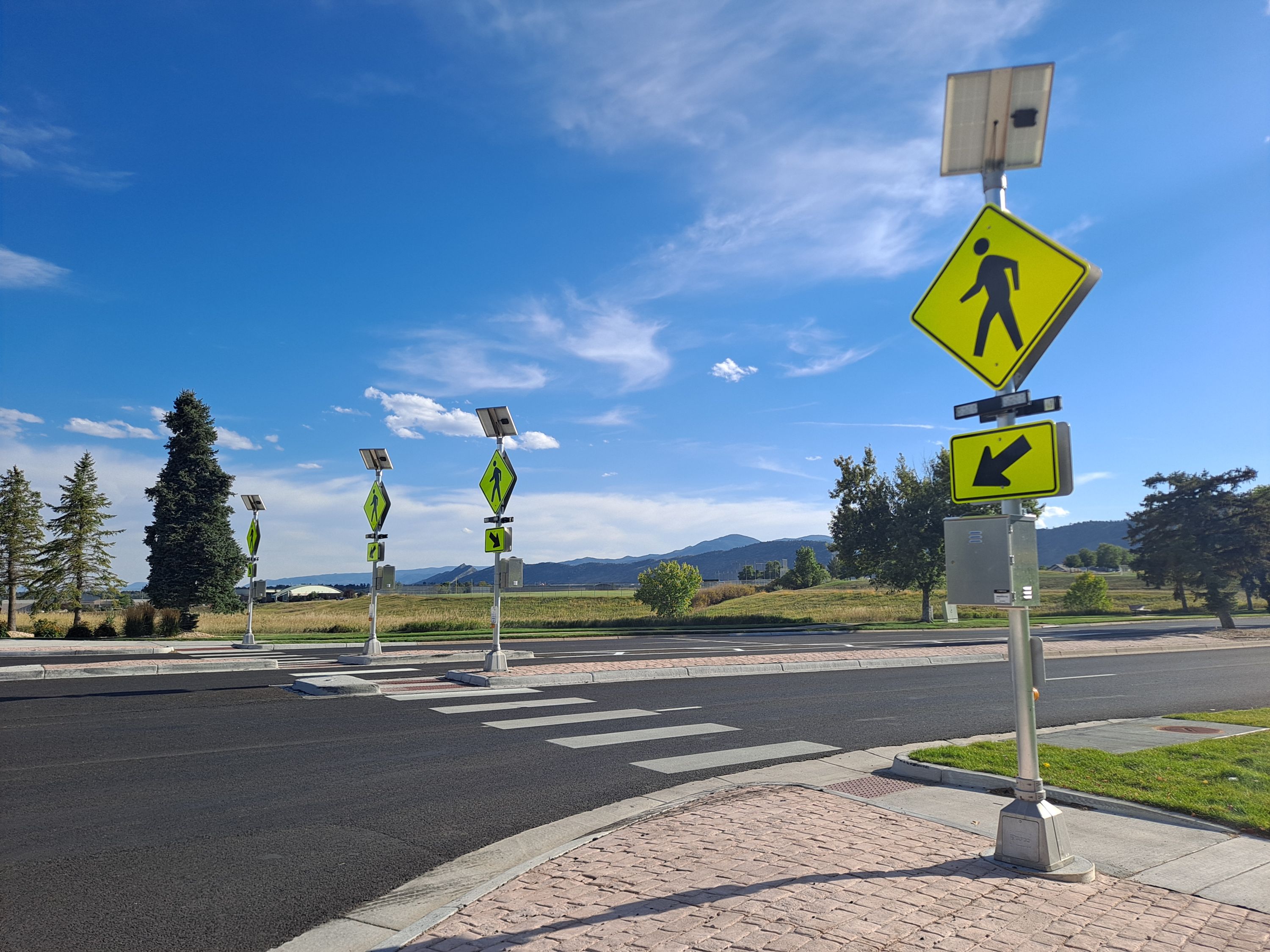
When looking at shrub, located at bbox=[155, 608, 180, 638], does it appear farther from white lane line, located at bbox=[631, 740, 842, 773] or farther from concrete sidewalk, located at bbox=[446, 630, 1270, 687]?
white lane line, located at bbox=[631, 740, 842, 773]

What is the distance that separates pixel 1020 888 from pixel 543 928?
258 centimetres

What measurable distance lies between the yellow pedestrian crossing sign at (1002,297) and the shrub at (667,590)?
45753mm

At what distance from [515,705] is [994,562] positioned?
862 cm

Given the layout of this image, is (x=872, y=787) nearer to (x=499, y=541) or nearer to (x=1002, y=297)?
(x=1002, y=297)

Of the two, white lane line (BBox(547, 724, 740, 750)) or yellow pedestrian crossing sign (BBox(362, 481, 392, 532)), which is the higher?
yellow pedestrian crossing sign (BBox(362, 481, 392, 532))

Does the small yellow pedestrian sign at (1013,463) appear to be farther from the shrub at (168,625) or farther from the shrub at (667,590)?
the shrub at (667,590)

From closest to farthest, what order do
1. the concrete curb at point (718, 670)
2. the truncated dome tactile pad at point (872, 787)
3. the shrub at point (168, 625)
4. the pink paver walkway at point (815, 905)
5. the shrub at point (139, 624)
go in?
the pink paver walkway at point (815, 905)
the truncated dome tactile pad at point (872, 787)
the concrete curb at point (718, 670)
the shrub at point (139, 624)
the shrub at point (168, 625)

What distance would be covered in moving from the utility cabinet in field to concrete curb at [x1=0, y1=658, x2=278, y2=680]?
15.5 m

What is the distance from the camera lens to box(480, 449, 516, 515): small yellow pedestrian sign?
15633 millimetres

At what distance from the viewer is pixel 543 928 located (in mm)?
3832

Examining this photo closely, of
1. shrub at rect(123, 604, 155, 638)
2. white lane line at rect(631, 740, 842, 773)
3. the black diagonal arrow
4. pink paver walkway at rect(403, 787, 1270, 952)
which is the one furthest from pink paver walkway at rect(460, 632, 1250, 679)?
shrub at rect(123, 604, 155, 638)

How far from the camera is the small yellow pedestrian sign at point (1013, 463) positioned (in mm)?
4598

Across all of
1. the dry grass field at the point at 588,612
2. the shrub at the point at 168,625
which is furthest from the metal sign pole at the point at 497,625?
the shrub at the point at 168,625

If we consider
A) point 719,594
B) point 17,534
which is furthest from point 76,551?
point 719,594
